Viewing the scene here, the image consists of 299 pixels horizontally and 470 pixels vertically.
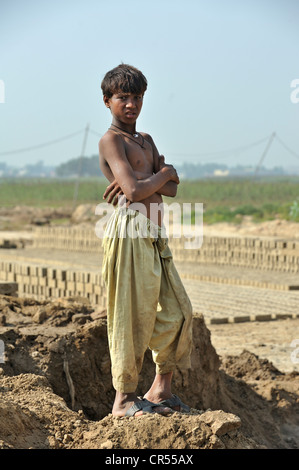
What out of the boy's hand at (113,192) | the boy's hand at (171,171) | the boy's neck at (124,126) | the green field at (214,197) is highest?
the green field at (214,197)

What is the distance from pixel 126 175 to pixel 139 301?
0.62 m

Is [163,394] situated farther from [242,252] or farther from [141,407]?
[242,252]

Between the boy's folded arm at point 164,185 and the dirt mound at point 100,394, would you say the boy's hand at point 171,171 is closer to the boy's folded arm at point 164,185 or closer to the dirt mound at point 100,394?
the boy's folded arm at point 164,185

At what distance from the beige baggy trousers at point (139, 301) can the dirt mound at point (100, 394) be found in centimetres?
30

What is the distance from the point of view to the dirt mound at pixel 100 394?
3.35 meters

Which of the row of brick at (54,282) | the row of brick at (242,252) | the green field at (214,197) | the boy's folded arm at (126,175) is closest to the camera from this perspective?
the boy's folded arm at (126,175)

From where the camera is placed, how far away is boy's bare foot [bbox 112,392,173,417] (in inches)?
141

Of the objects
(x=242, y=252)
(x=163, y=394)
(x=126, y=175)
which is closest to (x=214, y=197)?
(x=242, y=252)

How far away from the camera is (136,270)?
359 cm

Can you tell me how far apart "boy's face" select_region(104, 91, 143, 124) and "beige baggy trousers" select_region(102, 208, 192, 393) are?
48 centimetres

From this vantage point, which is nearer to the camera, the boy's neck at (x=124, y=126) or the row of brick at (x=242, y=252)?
the boy's neck at (x=124, y=126)

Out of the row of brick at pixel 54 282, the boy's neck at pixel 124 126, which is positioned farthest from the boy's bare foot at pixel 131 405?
the row of brick at pixel 54 282

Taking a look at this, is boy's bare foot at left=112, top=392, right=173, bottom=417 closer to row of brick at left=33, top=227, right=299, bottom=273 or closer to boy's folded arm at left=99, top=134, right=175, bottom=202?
boy's folded arm at left=99, top=134, right=175, bottom=202
